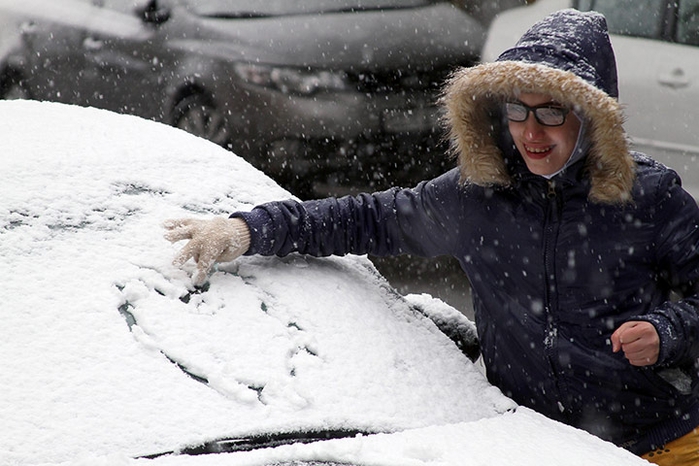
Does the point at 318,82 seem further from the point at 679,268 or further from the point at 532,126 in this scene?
the point at 679,268

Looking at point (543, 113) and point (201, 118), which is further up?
point (543, 113)

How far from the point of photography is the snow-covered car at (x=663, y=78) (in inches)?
194

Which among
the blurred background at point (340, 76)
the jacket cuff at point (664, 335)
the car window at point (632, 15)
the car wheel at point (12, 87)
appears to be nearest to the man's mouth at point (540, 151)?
the jacket cuff at point (664, 335)

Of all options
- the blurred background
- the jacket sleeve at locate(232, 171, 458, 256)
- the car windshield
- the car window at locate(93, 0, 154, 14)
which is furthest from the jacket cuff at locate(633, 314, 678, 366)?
the car window at locate(93, 0, 154, 14)

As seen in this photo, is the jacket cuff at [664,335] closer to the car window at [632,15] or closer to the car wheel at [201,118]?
the car window at [632,15]

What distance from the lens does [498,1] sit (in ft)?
17.5

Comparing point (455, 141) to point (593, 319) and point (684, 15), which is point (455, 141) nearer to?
point (593, 319)

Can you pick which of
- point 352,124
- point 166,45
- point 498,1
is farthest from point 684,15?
point 166,45

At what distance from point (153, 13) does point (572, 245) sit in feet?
13.1

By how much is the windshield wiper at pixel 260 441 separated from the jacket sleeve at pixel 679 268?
2.65 ft

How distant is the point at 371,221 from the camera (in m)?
2.49

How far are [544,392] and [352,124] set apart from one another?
3091 millimetres

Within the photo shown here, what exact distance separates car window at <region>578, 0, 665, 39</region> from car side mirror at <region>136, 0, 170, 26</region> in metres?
2.43

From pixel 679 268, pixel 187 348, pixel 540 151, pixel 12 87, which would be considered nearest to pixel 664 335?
pixel 679 268
